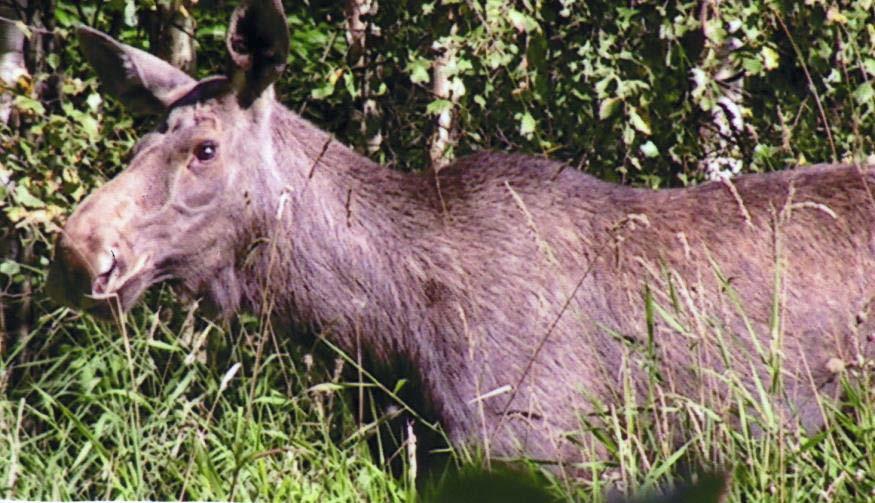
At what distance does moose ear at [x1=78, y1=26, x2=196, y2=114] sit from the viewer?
17.7ft

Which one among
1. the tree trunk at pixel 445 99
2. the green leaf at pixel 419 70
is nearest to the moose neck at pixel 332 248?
the green leaf at pixel 419 70

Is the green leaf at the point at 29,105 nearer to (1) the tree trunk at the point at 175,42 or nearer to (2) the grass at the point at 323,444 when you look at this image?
(2) the grass at the point at 323,444

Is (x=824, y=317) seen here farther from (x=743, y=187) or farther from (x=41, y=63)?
(x=41, y=63)

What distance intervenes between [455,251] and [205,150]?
0.94 meters

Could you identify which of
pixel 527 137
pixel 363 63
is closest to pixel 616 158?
pixel 527 137

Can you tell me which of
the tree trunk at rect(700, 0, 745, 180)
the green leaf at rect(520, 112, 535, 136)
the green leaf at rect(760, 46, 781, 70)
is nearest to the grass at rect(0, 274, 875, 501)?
the green leaf at rect(520, 112, 535, 136)

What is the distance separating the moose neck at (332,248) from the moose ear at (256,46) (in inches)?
5.9

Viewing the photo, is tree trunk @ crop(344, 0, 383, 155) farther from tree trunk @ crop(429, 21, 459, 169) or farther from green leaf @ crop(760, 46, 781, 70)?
green leaf @ crop(760, 46, 781, 70)

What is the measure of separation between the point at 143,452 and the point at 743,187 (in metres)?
2.32

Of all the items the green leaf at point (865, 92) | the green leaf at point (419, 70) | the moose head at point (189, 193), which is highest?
the green leaf at point (865, 92)

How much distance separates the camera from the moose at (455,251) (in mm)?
4723

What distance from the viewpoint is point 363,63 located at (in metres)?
7.18

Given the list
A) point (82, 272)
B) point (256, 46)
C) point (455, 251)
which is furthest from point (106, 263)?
point (455, 251)

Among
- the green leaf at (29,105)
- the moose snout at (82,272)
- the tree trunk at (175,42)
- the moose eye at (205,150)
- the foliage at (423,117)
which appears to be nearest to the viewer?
the moose snout at (82,272)
